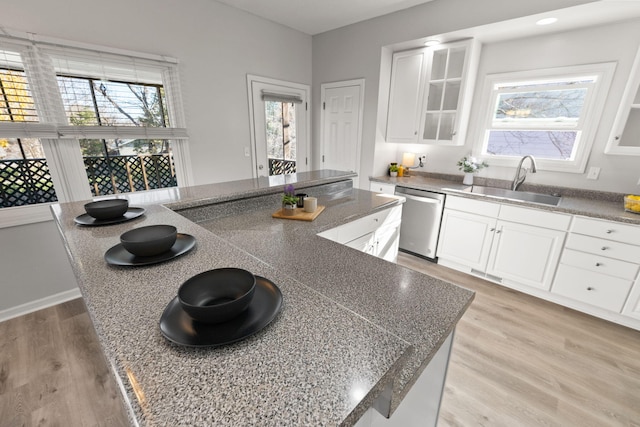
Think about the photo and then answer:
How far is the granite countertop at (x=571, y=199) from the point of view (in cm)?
207

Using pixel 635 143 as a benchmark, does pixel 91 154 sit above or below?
below

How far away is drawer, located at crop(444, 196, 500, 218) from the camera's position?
2.57m

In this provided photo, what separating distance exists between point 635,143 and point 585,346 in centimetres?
178

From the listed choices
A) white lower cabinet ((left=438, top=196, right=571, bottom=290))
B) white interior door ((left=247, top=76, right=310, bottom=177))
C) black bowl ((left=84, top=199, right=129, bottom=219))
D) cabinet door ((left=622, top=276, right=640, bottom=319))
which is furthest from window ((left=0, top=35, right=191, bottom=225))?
cabinet door ((left=622, top=276, right=640, bottom=319))

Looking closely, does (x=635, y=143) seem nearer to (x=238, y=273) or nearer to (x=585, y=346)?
(x=585, y=346)

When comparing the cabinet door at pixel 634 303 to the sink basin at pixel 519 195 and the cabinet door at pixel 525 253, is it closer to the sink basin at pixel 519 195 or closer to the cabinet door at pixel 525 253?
the cabinet door at pixel 525 253

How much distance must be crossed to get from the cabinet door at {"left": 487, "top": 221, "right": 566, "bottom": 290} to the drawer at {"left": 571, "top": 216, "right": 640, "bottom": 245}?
126 millimetres

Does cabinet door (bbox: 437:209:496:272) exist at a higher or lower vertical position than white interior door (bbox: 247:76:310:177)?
lower

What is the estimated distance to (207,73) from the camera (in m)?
2.89

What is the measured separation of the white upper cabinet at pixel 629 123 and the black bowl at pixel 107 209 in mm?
3706

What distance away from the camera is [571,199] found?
8.36 feet

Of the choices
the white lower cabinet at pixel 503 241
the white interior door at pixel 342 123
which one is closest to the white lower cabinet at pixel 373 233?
the white lower cabinet at pixel 503 241

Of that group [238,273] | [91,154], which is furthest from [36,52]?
[238,273]

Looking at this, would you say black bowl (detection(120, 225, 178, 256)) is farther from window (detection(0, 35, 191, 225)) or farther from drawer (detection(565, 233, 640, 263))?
drawer (detection(565, 233, 640, 263))
